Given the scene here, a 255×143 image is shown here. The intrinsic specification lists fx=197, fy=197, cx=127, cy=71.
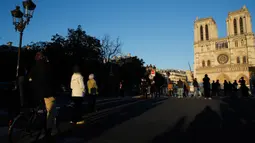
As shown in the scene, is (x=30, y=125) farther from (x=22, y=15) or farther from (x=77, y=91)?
(x=22, y=15)

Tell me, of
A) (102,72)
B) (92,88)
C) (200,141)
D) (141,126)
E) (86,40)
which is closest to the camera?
(200,141)

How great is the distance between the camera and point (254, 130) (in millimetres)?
5117

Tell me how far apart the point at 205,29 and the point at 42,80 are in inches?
3345

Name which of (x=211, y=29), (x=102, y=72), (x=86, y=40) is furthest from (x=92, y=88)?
(x=211, y=29)

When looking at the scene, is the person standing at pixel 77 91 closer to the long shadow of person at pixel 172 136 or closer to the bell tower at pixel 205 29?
the long shadow of person at pixel 172 136

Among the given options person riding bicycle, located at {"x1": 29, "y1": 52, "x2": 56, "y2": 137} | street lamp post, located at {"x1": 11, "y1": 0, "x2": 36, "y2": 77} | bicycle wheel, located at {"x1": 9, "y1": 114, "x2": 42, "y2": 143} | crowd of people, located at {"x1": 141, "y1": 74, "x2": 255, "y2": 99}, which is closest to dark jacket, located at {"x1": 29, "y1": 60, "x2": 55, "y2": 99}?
person riding bicycle, located at {"x1": 29, "y1": 52, "x2": 56, "y2": 137}

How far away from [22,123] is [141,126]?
3.18m

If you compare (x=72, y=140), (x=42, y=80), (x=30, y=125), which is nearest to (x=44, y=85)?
(x=42, y=80)

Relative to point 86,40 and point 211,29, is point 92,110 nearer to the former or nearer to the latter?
point 86,40

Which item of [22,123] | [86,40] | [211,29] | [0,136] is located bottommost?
[0,136]

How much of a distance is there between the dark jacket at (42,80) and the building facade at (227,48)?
76153 mm

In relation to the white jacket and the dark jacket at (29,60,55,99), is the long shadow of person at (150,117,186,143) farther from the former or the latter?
the white jacket

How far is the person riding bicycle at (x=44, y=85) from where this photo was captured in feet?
14.0

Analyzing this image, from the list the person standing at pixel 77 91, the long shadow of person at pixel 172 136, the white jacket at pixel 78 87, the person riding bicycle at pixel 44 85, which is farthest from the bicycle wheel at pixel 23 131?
the long shadow of person at pixel 172 136
